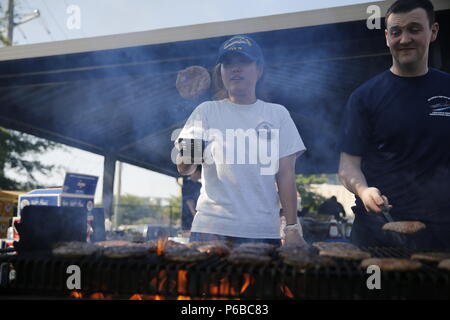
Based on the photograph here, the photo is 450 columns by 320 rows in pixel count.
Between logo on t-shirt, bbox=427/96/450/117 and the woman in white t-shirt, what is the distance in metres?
0.79

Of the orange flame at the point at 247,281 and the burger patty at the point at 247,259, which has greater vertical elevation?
the burger patty at the point at 247,259

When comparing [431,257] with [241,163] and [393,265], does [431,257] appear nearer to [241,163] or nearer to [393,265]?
[393,265]

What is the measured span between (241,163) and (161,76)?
4283 millimetres

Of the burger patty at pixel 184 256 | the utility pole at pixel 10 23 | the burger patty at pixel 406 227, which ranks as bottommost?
the burger patty at pixel 184 256

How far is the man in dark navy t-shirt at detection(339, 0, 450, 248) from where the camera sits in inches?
82.2

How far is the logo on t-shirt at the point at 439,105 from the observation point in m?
2.12

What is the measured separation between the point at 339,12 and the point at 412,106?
221 centimetres

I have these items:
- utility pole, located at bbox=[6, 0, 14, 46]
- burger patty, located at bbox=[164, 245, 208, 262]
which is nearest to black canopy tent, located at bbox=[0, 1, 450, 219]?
burger patty, located at bbox=[164, 245, 208, 262]

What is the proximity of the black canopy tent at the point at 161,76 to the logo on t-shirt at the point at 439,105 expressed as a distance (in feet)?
4.09

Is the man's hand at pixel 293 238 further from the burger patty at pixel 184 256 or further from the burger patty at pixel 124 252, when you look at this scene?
the burger patty at pixel 124 252

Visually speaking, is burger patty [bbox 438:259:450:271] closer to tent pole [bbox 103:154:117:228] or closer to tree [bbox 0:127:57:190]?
tent pole [bbox 103:154:117:228]

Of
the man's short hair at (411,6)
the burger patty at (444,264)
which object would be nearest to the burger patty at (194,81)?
the man's short hair at (411,6)

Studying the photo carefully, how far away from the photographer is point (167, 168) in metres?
14.4

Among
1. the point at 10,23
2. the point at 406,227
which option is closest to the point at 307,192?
the point at 10,23
